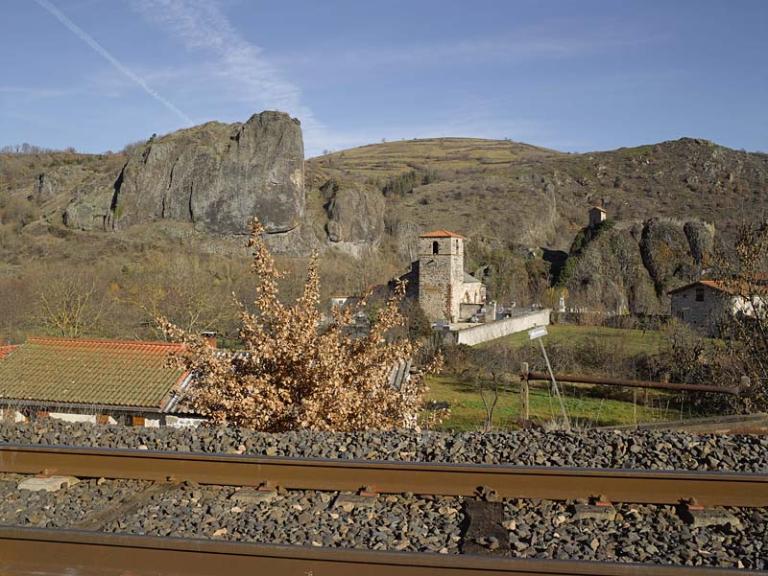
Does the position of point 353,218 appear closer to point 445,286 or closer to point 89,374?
point 445,286

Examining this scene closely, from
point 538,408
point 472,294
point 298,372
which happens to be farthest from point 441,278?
point 298,372

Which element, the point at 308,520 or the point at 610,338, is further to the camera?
the point at 610,338

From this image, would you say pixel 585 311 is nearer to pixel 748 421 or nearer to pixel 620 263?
pixel 620 263


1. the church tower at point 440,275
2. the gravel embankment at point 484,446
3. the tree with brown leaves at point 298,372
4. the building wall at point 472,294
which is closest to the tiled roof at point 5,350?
the tree with brown leaves at point 298,372

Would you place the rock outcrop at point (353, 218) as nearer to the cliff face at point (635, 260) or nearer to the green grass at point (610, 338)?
the cliff face at point (635, 260)

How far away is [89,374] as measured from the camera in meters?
16.2

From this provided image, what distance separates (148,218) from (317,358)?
222 ft

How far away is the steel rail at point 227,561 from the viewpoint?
3.06 meters

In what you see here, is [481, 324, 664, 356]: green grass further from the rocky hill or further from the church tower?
the rocky hill

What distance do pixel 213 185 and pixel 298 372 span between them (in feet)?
216

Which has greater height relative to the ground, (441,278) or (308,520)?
(441,278)

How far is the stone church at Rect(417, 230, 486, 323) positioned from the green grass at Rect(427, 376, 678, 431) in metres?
22.5

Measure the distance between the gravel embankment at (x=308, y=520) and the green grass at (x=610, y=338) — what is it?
22.9 meters

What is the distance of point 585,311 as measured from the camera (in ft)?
157
